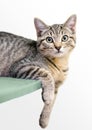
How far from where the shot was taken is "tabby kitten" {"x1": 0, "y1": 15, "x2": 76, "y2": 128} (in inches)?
61.6

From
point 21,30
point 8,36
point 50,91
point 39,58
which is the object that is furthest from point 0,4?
point 50,91

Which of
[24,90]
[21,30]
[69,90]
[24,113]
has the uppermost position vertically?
[24,90]

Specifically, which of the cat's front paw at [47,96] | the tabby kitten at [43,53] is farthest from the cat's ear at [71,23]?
the cat's front paw at [47,96]

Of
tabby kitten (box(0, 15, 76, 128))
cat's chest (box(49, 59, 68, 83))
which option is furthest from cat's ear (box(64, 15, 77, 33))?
cat's chest (box(49, 59, 68, 83))

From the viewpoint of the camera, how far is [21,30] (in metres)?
2.04

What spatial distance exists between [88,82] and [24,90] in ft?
2.78

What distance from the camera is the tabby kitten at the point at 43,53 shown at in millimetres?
1566

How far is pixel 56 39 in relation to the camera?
160cm

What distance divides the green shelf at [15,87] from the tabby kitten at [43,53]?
0.10 meters

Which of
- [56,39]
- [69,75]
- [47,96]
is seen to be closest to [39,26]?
[56,39]

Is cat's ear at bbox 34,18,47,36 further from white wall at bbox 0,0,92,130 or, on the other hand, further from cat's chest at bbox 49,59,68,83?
white wall at bbox 0,0,92,130

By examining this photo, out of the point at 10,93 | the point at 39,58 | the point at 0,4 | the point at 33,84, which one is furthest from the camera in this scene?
the point at 0,4

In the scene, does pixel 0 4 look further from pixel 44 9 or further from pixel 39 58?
pixel 39 58

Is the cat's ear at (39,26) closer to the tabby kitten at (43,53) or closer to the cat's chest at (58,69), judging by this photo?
the tabby kitten at (43,53)
